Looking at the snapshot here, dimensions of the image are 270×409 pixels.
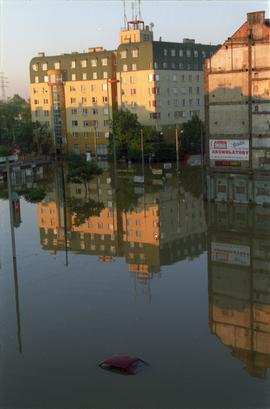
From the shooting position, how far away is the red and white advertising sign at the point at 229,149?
39469mm

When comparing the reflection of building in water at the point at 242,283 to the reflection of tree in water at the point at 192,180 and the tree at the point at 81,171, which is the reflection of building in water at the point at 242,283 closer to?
the reflection of tree in water at the point at 192,180

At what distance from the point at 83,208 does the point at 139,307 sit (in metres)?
21.6

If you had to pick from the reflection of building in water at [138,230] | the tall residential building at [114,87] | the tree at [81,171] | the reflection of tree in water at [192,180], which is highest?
the tall residential building at [114,87]

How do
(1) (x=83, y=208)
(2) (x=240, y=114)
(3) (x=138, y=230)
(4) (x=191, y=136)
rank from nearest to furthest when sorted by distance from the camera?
(3) (x=138, y=230) < (2) (x=240, y=114) < (1) (x=83, y=208) < (4) (x=191, y=136)

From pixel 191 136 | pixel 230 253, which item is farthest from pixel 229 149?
pixel 191 136

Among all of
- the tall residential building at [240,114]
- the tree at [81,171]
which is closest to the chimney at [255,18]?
the tall residential building at [240,114]

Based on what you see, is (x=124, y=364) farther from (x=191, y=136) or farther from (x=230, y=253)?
(x=191, y=136)

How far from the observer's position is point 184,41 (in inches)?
3155

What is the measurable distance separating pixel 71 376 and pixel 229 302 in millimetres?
8354

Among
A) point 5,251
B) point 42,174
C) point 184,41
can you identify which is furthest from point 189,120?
point 5,251

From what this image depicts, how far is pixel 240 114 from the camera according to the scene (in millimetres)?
39469

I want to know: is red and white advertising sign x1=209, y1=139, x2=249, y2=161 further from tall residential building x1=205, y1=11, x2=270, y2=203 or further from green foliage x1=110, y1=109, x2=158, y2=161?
green foliage x1=110, y1=109, x2=158, y2=161

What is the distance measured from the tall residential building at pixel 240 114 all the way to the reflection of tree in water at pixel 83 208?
8769mm

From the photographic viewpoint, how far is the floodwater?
15047mm
